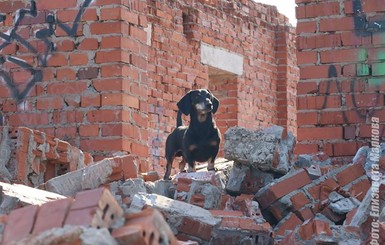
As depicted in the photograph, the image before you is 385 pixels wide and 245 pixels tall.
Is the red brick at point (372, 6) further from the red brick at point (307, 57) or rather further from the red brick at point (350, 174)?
the red brick at point (350, 174)

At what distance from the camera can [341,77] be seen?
626 cm

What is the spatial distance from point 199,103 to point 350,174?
2.15 m

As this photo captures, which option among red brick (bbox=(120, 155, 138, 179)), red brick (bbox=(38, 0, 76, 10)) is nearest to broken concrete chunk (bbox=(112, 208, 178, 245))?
red brick (bbox=(120, 155, 138, 179))

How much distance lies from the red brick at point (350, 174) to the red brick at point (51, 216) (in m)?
2.70

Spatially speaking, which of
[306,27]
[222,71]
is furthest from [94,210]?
[222,71]

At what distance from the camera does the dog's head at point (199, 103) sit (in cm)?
720

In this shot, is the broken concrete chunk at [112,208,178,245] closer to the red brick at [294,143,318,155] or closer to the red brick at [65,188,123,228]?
the red brick at [65,188,123,228]

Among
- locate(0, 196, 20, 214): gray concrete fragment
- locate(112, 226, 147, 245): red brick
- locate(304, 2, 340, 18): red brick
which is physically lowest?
locate(0, 196, 20, 214): gray concrete fragment

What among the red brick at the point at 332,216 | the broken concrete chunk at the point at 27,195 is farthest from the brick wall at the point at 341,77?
the broken concrete chunk at the point at 27,195

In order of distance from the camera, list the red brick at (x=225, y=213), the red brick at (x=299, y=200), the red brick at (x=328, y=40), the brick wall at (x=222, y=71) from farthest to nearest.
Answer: the brick wall at (x=222, y=71) < the red brick at (x=328, y=40) < the red brick at (x=299, y=200) < the red brick at (x=225, y=213)

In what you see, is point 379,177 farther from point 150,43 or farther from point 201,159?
point 150,43

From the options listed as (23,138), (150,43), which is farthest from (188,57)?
(23,138)

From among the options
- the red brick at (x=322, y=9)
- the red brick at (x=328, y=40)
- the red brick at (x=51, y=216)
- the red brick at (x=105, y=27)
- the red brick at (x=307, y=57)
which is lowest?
the red brick at (x=51, y=216)

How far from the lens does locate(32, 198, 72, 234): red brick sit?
2.77m
